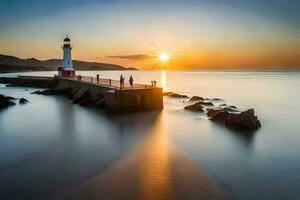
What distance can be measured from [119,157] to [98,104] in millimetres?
14805

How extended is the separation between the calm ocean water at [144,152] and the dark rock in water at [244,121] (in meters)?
0.59

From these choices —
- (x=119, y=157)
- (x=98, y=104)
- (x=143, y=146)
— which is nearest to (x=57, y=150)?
(x=119, y=157)

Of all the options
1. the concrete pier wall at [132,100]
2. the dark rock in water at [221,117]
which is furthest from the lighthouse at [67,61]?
the dark rock in water at [221,117]

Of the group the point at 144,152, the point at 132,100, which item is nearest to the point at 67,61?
the point at 132,100

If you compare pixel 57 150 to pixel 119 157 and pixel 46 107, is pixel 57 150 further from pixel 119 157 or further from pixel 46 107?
pixel 46 107

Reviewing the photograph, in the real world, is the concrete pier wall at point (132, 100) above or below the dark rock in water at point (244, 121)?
above

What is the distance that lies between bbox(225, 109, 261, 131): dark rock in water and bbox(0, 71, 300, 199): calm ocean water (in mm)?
585

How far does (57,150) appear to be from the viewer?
1395 centimetres

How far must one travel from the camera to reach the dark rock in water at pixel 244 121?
58.8 feet

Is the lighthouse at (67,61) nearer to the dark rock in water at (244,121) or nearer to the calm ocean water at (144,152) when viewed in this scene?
the calm ocean water at (144,152)

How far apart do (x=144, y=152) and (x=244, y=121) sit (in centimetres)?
773

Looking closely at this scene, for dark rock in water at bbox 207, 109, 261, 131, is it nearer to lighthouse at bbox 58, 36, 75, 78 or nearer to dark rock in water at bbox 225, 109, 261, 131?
dark rock in water at bbox 225, 109, 261, 131

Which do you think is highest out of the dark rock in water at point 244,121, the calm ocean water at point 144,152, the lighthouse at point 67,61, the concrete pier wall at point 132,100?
the lighthouse at point 67,61

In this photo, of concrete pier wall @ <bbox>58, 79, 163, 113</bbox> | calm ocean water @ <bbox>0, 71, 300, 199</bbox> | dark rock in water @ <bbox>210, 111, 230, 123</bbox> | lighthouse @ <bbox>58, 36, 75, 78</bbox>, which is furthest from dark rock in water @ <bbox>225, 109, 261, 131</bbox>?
lighthouse @ <bbox>58, 36, 75, 78</bbox>
